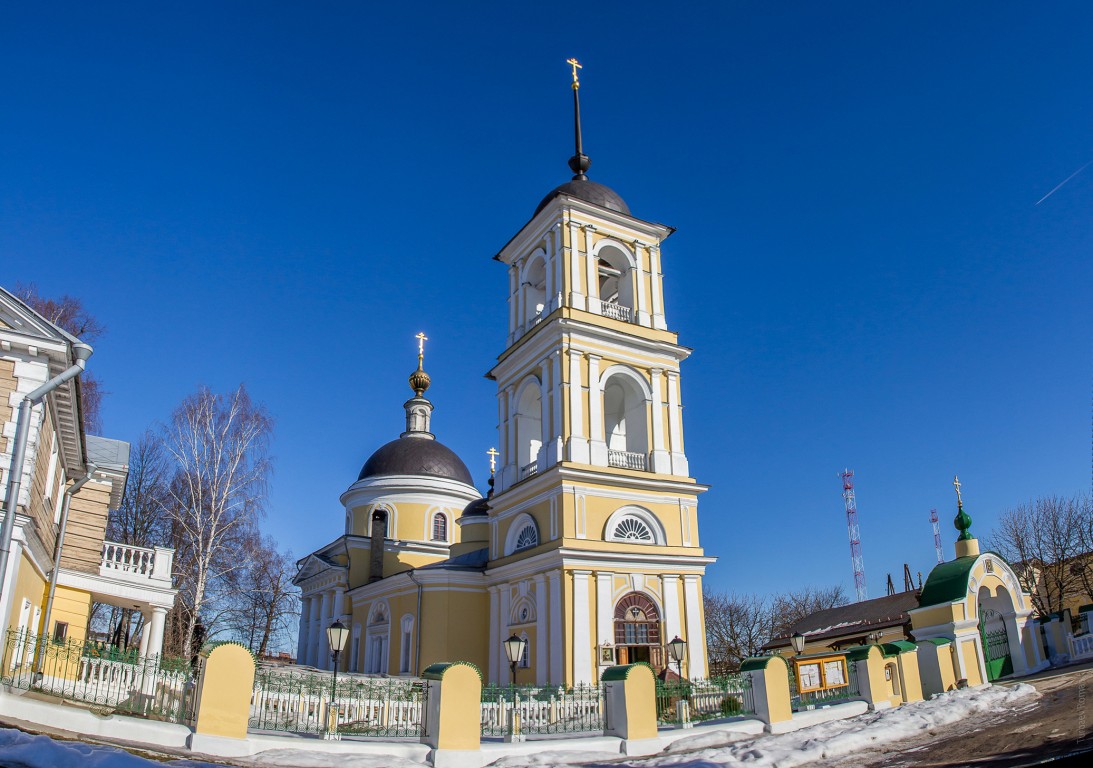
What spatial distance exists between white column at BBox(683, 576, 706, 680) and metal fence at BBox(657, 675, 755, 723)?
6.16m

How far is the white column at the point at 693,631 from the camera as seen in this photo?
893 inches

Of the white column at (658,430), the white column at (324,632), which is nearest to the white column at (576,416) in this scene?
the white column at (658,430)

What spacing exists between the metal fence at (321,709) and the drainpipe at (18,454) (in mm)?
4159

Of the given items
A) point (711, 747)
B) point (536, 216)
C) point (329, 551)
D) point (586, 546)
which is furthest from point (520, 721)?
point (329, 551)

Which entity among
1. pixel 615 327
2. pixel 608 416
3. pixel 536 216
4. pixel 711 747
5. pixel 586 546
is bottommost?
pixel 711 747

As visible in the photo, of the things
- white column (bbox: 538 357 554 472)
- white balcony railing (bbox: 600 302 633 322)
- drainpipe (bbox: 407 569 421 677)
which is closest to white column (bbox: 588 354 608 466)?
white column (bbox: 538 357 554 472)

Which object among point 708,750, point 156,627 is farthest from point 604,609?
point 156,627

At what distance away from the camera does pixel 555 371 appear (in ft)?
81.0

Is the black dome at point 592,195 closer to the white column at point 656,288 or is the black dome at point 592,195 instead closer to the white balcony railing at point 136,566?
the white column at point 656,288

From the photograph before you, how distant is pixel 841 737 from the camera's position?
13359 millimetres

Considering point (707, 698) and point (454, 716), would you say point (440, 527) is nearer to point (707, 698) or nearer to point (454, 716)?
point (707, 698)

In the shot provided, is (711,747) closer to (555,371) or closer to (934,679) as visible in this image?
(934,679)

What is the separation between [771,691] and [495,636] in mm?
11477

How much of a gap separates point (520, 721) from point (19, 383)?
10.6 metres
